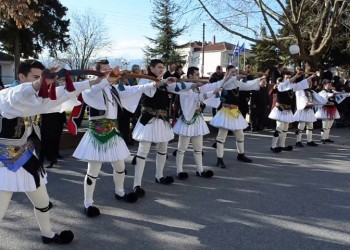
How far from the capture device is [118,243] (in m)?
3.95

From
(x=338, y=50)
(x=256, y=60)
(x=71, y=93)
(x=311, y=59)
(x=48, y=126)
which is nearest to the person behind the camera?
(x=71, y=93)

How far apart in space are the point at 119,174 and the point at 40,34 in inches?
787

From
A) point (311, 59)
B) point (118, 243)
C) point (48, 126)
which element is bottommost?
point (118, 243)

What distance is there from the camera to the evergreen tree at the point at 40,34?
21.9 m

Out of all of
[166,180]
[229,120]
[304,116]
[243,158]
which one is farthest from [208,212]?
[304,116]

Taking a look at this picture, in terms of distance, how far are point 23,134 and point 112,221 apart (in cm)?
159

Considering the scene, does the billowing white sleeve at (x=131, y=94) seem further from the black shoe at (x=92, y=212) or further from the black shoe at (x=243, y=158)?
the black shoe at (x=243, y=158)

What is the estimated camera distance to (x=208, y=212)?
4.91 meters

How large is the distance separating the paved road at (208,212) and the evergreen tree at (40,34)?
1695 centimetres

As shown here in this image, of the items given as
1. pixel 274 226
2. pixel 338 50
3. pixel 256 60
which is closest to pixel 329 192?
pixel 274 226

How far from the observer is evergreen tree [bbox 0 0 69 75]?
2188cm

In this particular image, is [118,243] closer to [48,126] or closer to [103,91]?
[103,91]

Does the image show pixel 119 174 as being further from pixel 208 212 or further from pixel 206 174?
pixel 206 174

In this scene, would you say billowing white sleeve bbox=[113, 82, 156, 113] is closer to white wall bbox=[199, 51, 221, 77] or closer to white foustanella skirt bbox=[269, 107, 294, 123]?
white foustanella skirt bbox=[269, 107, 294, 123]
